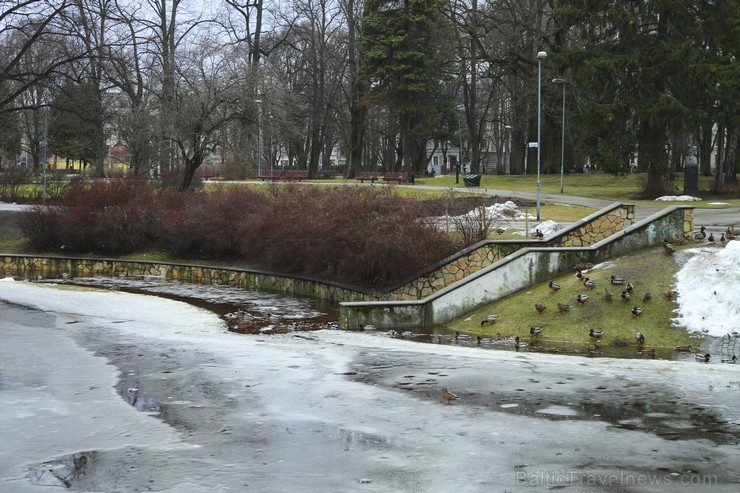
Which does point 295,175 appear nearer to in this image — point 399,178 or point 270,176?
point 270,176

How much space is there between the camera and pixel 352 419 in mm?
9859

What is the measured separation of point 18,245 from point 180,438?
103 ft

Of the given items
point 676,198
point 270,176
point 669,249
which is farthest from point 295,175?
point 669,249

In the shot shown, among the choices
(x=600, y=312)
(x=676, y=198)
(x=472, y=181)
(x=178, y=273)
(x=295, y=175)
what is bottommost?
(x=178, y=273)

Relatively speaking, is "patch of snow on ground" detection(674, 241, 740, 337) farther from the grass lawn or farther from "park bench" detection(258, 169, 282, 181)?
"park bench" detection(258, 169, 282, 181)

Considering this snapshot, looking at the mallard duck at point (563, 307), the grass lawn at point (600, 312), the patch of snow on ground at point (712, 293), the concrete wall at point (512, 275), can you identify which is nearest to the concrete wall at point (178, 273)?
the concrete wall at point (512, 275)

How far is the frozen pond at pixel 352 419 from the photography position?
7.70m

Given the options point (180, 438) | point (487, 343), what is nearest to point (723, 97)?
point (487, 343)

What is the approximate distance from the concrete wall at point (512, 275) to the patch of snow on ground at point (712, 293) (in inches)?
97.4

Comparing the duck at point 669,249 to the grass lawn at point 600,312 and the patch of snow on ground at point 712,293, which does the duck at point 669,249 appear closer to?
the grass lawn at point 600,312

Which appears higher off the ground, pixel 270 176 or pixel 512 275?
pixel 270 176

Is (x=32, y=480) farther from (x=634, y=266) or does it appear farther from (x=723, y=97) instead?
(x=723, y=97)

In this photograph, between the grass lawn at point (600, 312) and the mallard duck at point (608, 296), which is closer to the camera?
the grass lawn at point (600, 312)

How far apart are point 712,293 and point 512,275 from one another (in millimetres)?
4506
